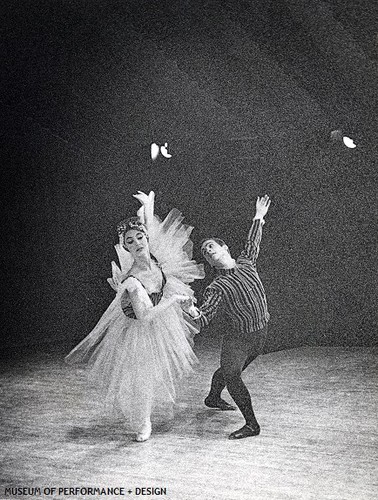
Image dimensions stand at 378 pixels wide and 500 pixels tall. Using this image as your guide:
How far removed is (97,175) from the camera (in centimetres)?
171

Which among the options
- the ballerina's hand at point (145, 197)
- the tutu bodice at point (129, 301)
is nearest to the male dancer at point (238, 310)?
the tutu bodice at point (129, 301)

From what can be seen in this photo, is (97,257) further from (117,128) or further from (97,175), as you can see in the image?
(117,128)

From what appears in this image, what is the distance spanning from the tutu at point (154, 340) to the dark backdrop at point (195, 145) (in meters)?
0.04

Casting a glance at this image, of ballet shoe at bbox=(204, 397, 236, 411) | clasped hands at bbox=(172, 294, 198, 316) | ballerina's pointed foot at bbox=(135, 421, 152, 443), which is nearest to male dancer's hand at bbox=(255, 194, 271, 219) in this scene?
clasped hands at bbox=(172, 294, 198, 316)

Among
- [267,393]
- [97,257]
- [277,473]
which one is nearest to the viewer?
[277,473]

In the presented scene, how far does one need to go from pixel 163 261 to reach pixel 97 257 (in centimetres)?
18

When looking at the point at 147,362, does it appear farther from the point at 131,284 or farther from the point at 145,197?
the point at 145,197

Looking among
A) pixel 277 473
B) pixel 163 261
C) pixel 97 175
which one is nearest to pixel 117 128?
pixel 97 175

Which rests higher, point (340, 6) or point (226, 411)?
point (340, 6)

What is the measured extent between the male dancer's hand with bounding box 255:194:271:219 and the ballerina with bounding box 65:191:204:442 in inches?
6.9

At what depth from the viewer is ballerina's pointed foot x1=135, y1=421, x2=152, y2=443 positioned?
1.60 m

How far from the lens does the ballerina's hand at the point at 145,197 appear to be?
1.65m

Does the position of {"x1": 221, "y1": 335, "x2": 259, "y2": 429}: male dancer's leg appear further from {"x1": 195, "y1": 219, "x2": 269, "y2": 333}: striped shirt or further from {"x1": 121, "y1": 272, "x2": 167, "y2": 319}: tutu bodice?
{"x1": 121, "y1": 272, "x2": 167, "y2": 319}: tutu bodice

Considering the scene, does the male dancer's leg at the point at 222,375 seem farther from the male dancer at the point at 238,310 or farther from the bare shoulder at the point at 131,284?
the bare shoulder at the point at 131,284
